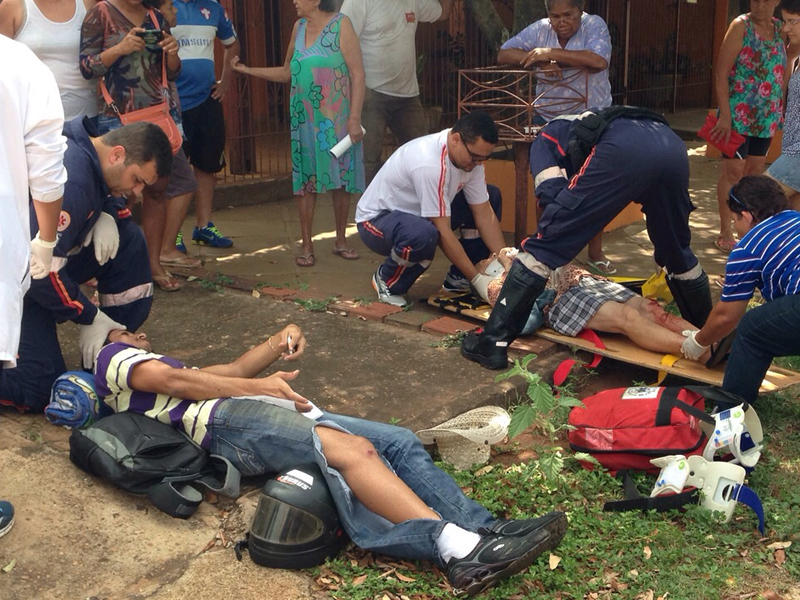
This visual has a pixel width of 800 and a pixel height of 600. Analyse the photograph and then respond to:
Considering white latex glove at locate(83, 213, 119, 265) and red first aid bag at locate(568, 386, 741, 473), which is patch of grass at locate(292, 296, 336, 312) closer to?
white latex glove at locate(83, 213, 119, 265)

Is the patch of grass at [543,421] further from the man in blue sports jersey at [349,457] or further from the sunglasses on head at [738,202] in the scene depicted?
the sunglasses on head at [738,202]

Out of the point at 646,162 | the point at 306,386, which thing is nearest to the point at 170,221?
the point at 306,386

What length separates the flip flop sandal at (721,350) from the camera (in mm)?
4441

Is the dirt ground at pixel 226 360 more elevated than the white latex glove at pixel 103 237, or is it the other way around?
the white latex glove at pixel 103 237

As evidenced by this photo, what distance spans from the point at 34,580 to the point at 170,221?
3.43m

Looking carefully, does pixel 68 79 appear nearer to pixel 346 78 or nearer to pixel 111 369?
pixel 346 78

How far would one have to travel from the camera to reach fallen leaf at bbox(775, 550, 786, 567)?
332cm

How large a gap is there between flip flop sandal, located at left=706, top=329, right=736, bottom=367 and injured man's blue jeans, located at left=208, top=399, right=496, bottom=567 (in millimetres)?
1682

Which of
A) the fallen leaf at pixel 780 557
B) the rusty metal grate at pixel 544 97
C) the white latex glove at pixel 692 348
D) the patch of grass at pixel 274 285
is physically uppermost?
the rusty metal grate at pixel 544 97

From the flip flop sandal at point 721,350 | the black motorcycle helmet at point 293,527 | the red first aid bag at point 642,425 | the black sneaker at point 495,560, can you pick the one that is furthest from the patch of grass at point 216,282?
the black sneaker at point 495,560

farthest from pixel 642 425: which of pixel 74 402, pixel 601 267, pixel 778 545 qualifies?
pixel 601 267

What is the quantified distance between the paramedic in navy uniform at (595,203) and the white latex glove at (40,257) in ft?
6.87

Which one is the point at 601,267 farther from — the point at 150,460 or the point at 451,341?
the point at 150,460

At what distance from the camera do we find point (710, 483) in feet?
11.6
